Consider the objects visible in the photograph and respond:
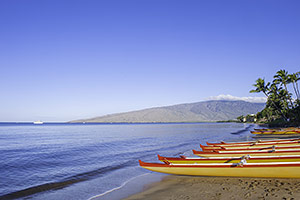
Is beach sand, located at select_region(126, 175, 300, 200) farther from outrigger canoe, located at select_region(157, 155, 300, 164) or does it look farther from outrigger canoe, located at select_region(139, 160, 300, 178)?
outrigger canoe, located at select_region(157, 155, 300, 164)

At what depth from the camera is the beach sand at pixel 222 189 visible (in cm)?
680

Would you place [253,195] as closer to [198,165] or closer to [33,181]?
[198,165]

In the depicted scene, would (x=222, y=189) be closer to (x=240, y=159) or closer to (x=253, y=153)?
(x=240, y=159)

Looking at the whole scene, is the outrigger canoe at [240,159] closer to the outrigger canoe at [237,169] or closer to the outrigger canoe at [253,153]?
the outrigger canoe at [237,169]

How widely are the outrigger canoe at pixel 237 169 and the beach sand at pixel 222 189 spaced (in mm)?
219

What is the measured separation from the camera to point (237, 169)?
27.8 ft

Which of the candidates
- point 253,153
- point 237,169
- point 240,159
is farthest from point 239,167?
point 253,153

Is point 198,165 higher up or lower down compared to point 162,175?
higher up

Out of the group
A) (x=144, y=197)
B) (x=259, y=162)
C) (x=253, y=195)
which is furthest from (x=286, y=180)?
(x=144, y=197)

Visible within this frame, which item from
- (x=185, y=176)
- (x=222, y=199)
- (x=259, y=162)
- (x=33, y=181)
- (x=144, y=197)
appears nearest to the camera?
(x=222, y=199)

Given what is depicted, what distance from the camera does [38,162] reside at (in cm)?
1541

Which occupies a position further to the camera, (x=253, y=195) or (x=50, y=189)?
(x=50, y=189)

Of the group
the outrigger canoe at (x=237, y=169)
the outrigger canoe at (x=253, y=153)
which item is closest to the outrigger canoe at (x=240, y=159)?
the outrigger canoe at (x=237, y=169)

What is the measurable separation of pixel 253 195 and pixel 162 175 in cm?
458
